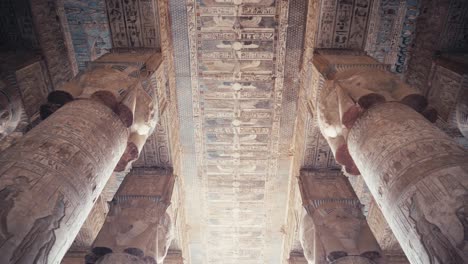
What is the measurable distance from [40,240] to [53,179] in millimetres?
515

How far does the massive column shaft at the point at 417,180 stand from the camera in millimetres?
2615

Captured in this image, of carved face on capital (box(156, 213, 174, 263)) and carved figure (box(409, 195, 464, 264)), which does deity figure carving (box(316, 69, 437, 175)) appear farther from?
carved face on capital (box(156, 213, 174, 263))

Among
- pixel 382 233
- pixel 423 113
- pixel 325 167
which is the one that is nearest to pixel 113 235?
pixel 325 167

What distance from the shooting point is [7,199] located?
265cm

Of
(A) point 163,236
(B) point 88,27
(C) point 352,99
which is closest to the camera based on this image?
(C) point 352,99

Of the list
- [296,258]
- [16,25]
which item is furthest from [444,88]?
[16,25]

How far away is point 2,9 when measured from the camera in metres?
5.71

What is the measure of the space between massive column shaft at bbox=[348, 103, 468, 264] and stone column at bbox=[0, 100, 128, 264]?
2.71 metres

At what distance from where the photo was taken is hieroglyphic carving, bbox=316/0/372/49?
5660mm

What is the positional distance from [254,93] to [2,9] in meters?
4.29

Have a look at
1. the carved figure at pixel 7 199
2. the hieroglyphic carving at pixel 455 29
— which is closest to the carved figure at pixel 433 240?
the carved figure at pixel 7 199

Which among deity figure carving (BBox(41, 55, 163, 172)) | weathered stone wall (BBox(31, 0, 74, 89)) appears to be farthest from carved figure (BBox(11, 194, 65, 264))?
weathered stone wall (BBox(31, 0, 74, 89))

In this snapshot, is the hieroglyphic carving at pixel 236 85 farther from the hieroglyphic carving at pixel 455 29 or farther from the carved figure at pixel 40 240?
the carved figure at pixel 40 240

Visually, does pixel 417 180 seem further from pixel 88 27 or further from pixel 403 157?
pixel 88 27
